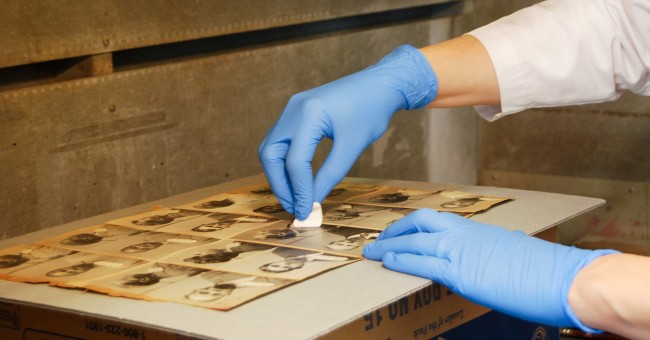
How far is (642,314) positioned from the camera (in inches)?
50.1

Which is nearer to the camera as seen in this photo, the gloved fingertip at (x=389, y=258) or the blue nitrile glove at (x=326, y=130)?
the gloved fingertip at (x=389, y=258)

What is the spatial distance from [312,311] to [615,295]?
430 mm

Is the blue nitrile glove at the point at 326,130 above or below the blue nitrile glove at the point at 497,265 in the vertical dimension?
above

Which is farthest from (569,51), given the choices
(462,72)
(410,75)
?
(410,75)

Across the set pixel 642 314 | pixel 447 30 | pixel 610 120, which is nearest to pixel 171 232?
pixel 642 314

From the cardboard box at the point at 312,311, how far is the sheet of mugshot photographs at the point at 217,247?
0.10ft

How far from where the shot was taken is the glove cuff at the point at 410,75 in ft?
6.03

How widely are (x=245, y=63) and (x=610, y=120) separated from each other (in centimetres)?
157

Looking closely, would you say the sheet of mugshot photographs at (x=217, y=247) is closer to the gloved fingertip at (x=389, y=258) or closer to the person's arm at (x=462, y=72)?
the gloved fingertip at (x=389, y=258)

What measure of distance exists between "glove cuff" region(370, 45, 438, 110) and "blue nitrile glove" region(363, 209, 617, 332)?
1.51 feet

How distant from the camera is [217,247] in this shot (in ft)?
5.03

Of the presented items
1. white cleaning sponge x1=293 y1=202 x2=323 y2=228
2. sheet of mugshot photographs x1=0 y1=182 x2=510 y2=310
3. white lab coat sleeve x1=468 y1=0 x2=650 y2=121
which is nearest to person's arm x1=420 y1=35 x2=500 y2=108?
white lab coat sleeve x1=468 y1=0 x2=650 y2=121

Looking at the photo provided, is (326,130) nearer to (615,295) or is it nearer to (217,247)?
(217,247)

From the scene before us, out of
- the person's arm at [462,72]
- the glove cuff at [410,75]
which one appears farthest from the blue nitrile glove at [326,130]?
the person's arm at [462,72]
